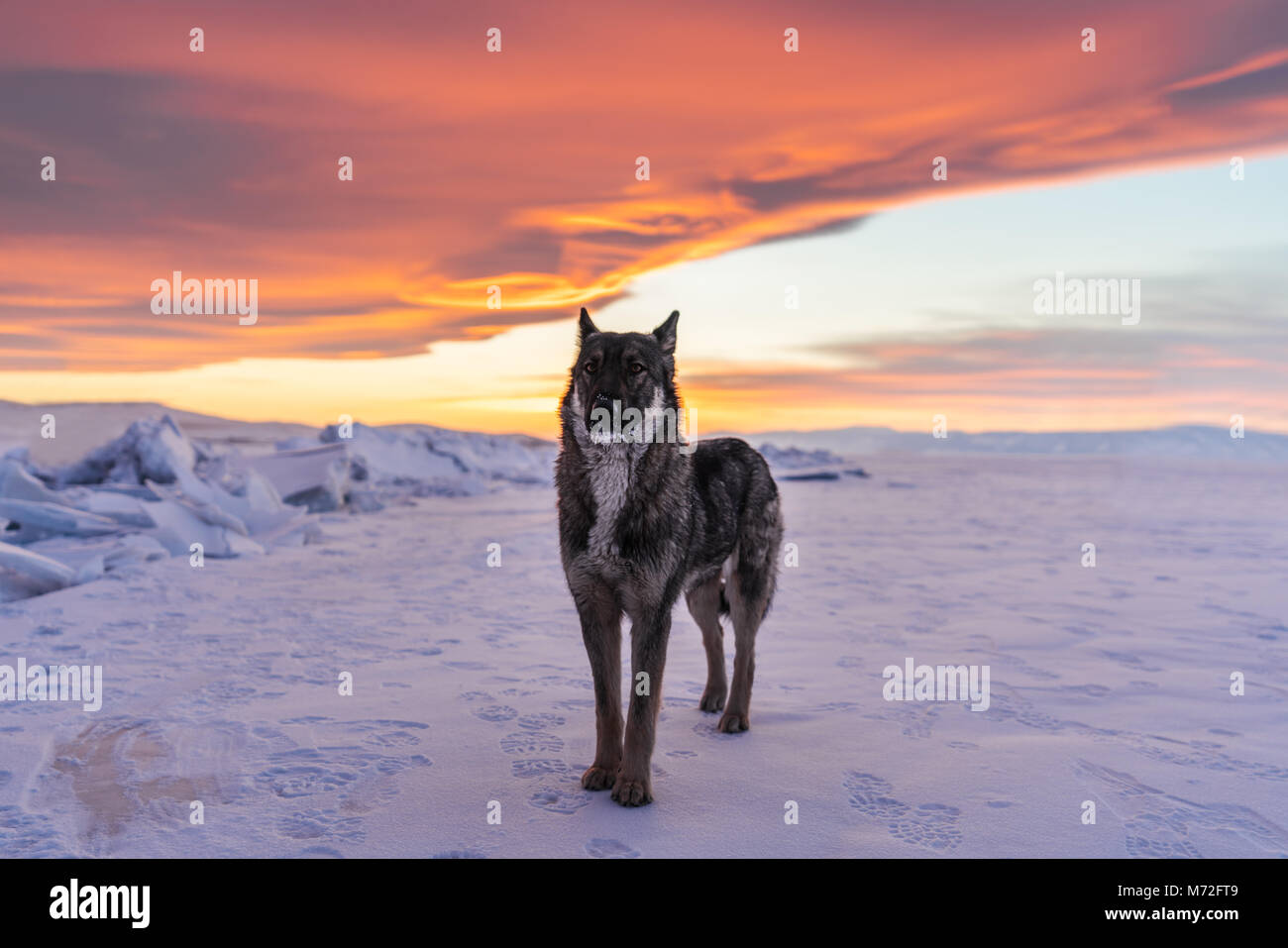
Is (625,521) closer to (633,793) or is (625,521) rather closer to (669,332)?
(669,332)

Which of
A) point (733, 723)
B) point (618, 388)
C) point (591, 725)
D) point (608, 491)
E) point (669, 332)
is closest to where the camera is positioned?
point (618, 388)

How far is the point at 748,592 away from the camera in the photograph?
541 centimetres

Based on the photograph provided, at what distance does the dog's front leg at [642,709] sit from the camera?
405 cm

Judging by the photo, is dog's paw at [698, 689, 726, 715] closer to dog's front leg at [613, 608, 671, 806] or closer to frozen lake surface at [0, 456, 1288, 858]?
frozen lake surface at [0, 456, 1288, 858]

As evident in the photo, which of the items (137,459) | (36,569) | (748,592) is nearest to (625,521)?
(748,592)

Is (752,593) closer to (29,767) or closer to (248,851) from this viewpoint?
(248,851)

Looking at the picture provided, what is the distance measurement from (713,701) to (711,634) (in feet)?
1.58

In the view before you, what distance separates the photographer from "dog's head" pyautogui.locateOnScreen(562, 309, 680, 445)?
13.7 feet

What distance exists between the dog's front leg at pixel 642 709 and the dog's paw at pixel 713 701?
1.37m

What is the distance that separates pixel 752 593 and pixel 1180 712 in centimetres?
314

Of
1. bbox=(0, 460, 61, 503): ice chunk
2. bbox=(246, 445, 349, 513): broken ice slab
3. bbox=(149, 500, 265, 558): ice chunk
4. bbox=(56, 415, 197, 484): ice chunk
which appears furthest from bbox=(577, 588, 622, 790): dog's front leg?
bbox=(246, 445, 349, 513): broken ice slab

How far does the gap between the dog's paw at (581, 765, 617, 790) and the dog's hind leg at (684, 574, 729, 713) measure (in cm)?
148

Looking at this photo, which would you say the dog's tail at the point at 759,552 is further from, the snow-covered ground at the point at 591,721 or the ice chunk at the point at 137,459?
the ice chunk at the point at 137,459

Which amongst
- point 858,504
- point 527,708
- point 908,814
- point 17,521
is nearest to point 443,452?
point 858,504
